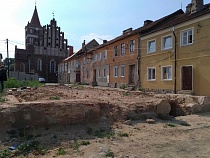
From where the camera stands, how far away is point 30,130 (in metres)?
7.10

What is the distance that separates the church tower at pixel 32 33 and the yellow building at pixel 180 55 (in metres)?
58.1

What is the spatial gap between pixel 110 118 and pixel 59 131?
7.44ft

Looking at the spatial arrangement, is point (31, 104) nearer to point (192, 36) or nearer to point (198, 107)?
point (198, 107)

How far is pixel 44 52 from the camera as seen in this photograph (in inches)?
2844

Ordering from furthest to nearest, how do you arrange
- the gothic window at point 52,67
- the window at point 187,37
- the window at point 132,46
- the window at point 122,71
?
the gothic window at point 52,67, the window at point 122,71, the window at point 132,46, the window at point 187,37

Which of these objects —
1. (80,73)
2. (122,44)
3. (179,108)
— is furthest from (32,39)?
(179,108)

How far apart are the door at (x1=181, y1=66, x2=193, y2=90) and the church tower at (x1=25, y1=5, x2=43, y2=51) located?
62575 millimetres

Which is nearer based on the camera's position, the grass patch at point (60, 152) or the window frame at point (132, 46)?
the grass patch at point (60, 152)

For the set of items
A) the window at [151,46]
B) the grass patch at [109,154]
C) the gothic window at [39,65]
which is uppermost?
the gothic window at [39,65]

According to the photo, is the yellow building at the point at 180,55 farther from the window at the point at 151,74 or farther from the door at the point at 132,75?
the door at the point at 132,75

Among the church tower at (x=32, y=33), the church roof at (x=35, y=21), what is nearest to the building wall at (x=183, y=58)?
the church tower at (x=32, y=33)

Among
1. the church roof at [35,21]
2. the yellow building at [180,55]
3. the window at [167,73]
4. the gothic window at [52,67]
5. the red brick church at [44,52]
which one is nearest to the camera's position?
the yellow building at [180,55]

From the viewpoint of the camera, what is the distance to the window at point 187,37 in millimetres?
17641

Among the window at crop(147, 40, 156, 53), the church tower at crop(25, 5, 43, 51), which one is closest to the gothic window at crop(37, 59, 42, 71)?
the church tower at crop(25, 5, 43, 51)
